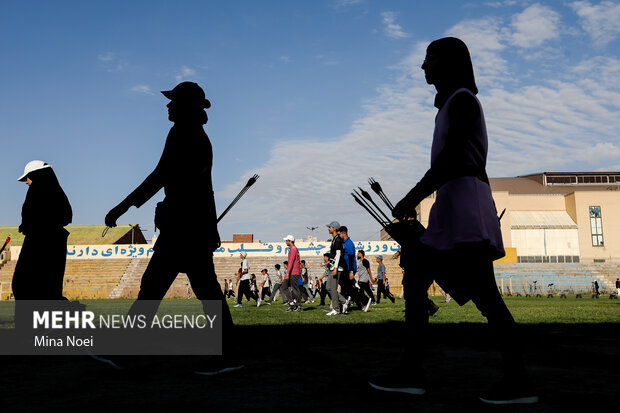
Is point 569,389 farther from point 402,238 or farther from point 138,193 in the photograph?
point 138,193

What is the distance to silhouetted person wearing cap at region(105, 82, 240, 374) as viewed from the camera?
362 centimetres

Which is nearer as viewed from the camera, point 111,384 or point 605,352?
point 111,384

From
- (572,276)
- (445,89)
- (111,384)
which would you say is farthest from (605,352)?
(572,276)

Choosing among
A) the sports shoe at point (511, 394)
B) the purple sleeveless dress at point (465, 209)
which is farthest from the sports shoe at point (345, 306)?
the sports shoe at point (511, 394)

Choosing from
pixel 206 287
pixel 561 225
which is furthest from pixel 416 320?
pixel 561 225

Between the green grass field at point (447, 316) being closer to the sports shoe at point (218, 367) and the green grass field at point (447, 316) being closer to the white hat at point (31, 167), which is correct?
the white hat at point (31, 167)

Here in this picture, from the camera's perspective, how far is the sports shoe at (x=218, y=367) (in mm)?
3445

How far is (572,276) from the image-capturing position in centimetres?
4144

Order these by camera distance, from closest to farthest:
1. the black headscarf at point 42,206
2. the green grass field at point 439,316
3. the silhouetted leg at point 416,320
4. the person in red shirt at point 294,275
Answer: the silhouetted leg at point 416,320, the black headscarf at point 42,206, the green grass field at point 439,316, the person in red shirt at point 294,275

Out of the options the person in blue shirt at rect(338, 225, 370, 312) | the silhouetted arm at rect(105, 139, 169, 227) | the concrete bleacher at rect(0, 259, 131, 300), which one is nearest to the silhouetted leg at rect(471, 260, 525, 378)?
the silhouetted arm at rect(105, 139, 169, 227)

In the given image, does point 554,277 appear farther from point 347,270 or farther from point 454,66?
point 454,66

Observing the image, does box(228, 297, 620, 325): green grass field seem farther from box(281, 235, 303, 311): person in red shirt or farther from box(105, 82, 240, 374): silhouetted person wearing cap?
box(105, 82, 240, 374): silhouetted person wearing cap

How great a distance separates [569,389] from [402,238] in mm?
1286

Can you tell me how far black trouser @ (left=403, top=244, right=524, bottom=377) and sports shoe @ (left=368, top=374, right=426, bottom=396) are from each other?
0.06 meters
